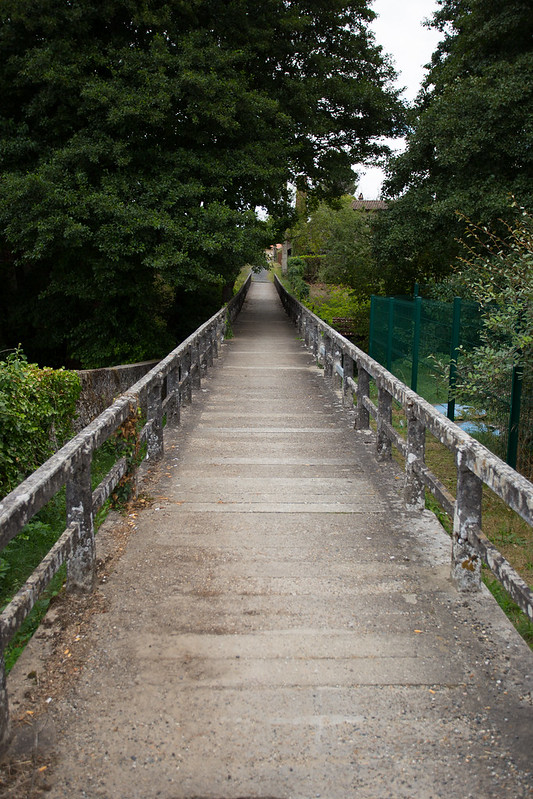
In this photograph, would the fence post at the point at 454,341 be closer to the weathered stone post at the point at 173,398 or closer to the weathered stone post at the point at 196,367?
the weathered stone post at the point at 173,398

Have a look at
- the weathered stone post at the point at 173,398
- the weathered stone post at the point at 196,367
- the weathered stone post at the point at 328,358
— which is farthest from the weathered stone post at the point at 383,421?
the weathered stone post at the point at 328,358

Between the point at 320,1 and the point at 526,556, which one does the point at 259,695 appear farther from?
the point at 320,1

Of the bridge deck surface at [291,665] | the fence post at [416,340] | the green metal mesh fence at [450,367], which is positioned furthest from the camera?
the fence post at [416,340]

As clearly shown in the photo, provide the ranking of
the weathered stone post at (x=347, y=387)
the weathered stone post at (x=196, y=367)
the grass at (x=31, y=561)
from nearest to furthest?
the grass at (x=31, y=561) < the weathered stone post at (x=347, y=387) < the weathered stone post at (x=196, y=367)

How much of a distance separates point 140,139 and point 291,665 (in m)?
18.1

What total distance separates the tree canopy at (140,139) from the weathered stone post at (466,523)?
560 inches

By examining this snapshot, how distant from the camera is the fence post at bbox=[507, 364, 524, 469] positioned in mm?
7270

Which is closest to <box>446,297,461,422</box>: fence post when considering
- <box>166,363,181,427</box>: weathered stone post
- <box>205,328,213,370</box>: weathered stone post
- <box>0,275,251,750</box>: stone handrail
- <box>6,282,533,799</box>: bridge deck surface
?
<box>6,282,533,799</box>: bridge deck surface

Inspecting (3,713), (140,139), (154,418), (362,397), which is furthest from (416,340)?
(140,139)

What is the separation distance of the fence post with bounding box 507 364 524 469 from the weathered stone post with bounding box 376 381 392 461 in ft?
4.62

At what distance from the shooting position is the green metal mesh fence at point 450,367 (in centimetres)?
752

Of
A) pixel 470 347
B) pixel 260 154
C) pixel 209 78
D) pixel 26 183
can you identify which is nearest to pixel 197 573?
pixel 470 347

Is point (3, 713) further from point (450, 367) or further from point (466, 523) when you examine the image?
point (450, 367)

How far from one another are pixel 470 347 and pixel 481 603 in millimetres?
5521
